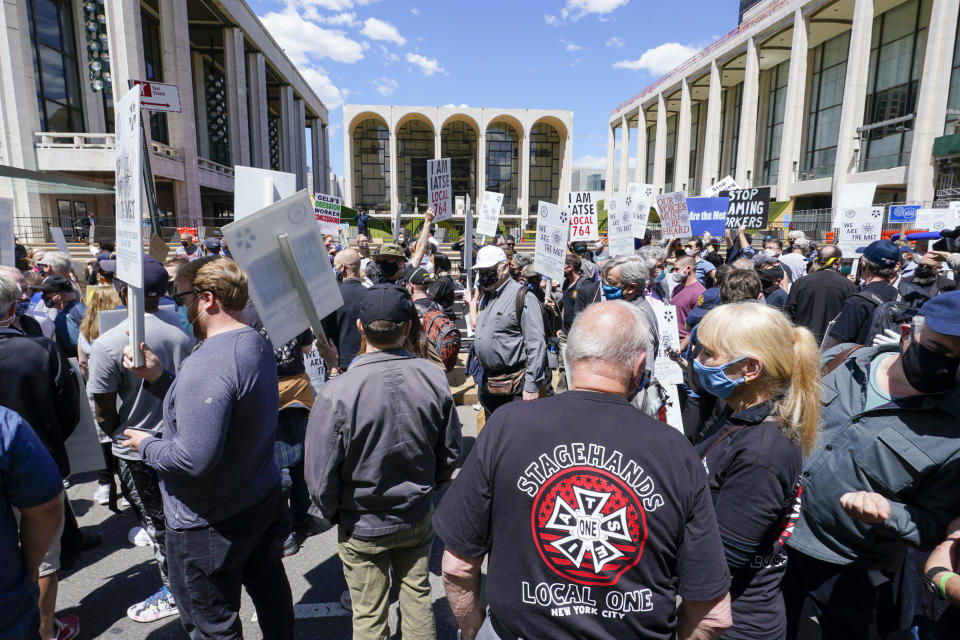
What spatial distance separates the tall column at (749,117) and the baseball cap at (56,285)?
37.1 meters

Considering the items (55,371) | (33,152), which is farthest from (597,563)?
(33,152)

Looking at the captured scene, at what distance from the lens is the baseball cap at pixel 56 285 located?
446 centimetres

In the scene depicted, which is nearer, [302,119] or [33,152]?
[33,152]

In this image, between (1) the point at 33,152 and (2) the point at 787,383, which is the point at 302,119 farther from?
(2) the point at 787,383

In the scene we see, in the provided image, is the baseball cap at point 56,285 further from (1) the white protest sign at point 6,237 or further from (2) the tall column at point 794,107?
(2) the tall column at point 794,107

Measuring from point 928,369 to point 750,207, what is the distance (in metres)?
13.0

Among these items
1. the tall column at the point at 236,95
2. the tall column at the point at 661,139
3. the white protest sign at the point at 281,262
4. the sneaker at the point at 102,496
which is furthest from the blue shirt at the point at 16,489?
the tall column at the point at 661,139

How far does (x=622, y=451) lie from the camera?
4.36 ft

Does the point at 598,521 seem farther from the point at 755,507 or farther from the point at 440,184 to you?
the point at 440,184

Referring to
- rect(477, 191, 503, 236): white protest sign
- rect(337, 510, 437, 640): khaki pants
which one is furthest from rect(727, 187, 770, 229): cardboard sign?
rect(337, 510, 437, 640): khaki pants

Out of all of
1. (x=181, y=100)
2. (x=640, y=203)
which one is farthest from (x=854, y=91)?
(x=181, y=100)

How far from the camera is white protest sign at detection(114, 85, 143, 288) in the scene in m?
2.14

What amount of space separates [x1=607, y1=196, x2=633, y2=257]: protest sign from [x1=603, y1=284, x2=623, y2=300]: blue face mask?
3.52 metres

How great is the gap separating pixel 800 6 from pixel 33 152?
3779 cm
